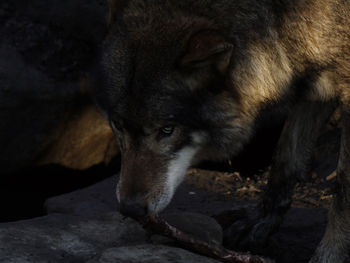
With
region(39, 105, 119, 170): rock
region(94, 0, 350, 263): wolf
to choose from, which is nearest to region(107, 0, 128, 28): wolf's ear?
region(94, 0, 350, 263): wolf

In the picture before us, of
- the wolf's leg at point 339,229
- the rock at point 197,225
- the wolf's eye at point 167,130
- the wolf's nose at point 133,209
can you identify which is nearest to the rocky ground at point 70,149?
the wolf's leg at point 339,229

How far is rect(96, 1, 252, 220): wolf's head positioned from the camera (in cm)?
292

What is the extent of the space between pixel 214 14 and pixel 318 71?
2.25 feet

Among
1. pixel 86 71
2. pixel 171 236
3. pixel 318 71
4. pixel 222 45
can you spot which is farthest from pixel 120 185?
pixel 86 71

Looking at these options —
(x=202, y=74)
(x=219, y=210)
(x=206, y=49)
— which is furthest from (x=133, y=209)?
(x=219, y=210)

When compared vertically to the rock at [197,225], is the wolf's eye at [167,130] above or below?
above

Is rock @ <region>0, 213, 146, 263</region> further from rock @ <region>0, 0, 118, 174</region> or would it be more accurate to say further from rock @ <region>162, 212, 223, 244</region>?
rock @ <region>0, 0, 118, 174</region>

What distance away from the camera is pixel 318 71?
123 inches

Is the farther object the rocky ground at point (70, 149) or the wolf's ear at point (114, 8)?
the rocky ground at point (70, 149)

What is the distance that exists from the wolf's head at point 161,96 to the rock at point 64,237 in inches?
5.8

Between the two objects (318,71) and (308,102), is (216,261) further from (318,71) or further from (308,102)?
(308,102)

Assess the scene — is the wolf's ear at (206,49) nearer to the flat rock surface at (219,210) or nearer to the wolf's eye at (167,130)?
the wolf's eye at (167,130)

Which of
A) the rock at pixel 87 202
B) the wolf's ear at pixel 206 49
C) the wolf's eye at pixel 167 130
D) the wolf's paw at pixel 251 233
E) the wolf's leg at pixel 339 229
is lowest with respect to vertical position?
the rock at pixel 87 202

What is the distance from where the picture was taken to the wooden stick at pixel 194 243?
9.45 ft
